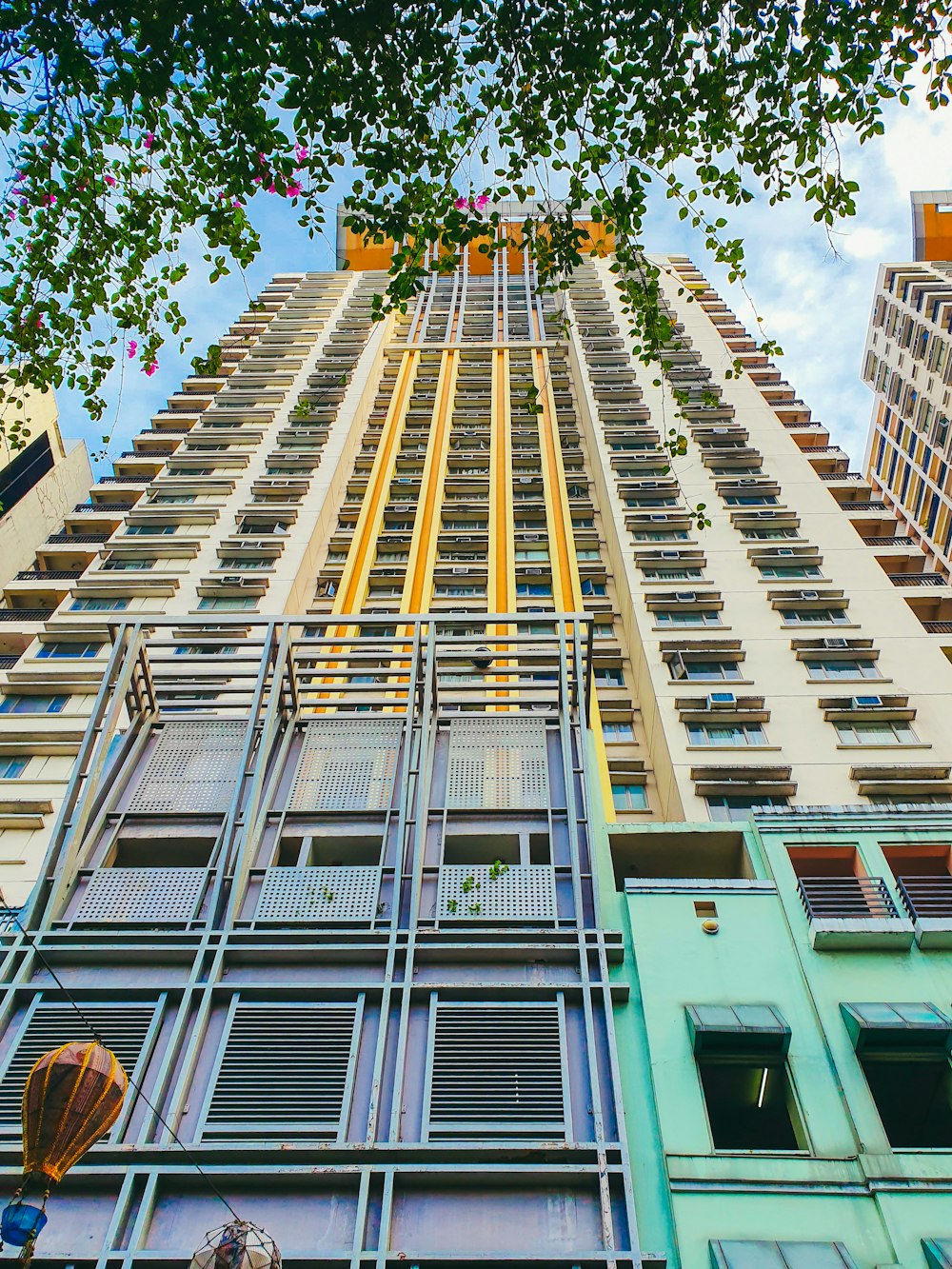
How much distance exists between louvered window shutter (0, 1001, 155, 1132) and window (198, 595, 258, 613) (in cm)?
1946

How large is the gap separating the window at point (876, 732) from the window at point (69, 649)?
22.3 metres

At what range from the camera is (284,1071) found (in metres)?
11.1

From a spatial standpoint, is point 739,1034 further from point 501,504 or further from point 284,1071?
point 501,504

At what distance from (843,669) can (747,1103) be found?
1717cm

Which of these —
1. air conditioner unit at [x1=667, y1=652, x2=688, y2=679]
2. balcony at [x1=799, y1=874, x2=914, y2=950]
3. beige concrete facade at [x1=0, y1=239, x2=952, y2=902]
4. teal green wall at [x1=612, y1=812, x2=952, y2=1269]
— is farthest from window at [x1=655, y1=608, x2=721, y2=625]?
balcony at [x1=799, y1=874, x2=914, y2=950]

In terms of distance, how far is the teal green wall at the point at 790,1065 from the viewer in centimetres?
992

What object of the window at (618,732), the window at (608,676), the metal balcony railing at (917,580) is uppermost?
the metal balcony railing at (917,580)

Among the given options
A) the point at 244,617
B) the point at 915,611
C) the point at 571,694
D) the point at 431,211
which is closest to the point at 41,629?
the point at 244,617

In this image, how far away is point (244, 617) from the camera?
56.1 feet

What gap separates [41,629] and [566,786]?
22.8 meters

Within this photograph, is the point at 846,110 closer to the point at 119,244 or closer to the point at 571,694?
the point at 119,244

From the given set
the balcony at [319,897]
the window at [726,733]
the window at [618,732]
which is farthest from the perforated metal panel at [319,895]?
the window at [618,732]

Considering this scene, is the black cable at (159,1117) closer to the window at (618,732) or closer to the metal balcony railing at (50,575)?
the window at (618,732)

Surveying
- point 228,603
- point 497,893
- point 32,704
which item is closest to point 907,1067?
point 497,893
